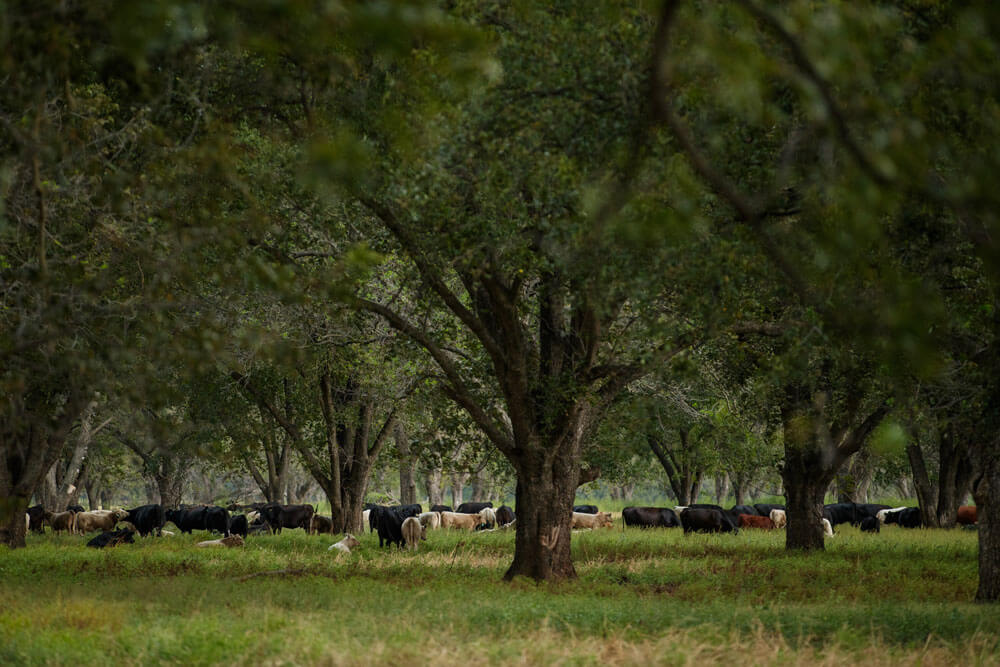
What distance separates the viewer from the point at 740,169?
42.7ft

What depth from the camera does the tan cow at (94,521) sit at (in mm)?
36094

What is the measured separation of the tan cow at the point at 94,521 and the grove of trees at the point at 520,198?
67.0 feet

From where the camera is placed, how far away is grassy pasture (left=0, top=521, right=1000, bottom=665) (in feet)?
33.1

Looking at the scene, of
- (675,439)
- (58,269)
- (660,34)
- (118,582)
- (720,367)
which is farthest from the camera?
(675,439)

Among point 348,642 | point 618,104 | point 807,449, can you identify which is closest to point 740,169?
point 618,104

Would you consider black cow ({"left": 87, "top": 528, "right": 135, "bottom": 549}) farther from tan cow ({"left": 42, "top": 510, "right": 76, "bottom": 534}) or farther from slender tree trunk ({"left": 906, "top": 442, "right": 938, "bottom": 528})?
slender tree trunk ({"left": 906, "top": 442, "right": 938, "bottom": 528})

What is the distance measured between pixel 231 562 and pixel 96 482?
47112mm

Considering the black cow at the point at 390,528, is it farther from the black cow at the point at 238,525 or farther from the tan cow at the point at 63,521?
the tan cow at the point at 63,521

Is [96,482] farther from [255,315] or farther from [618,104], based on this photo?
[618,104]

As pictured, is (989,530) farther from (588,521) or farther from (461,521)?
(461,521)

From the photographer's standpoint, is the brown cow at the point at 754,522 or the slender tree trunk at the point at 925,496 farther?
the brown cow at the point at 754,522

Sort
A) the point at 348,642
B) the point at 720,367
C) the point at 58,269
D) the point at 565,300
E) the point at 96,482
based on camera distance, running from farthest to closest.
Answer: the point at 96,482 → the point at 720,367 → the point at 565,300 → the point at 58,269 → the point at 348,642

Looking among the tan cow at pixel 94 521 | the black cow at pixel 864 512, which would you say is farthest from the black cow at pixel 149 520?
the black cow at pixel 864 512

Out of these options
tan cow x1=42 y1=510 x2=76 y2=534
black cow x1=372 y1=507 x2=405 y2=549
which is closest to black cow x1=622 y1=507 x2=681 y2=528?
black cow x1=372 y1=507 x2=405 y2=549
